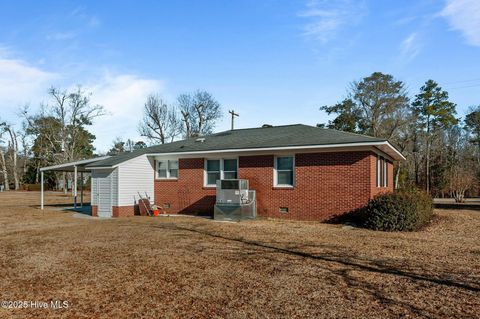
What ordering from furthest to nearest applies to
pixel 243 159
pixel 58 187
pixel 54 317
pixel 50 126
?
1. pixel 58 187
2. pixel 50 126
3. pixel 243 159
4. pixel 54 317

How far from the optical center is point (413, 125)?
4191 cm

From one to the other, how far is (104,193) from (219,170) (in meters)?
5.70

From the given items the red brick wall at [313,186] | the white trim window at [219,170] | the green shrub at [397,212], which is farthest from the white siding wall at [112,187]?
the green shrub at [397,212]

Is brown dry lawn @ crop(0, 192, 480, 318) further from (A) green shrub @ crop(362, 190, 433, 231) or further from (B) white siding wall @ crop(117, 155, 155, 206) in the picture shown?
(B) white siding wall @ crop(117, 155, 155, 206)

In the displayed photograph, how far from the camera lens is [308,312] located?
479 centimetres

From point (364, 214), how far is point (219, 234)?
5.60 m

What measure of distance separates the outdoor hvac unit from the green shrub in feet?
16.1

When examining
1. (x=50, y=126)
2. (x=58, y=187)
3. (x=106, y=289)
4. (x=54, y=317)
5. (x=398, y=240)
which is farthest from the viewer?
(x=58, y=187)

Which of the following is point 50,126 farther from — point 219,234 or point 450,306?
point 450,306

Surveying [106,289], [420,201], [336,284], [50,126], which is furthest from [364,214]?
[50,126]

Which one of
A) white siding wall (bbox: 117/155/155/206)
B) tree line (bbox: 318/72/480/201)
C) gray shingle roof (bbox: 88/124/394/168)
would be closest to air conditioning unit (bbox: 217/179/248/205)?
gray shingle roof (bbox: 88/124/394/168)

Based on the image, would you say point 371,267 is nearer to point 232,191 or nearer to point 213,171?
point 232,191

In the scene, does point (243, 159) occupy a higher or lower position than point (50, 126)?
lower

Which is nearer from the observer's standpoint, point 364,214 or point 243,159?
point 364,214
